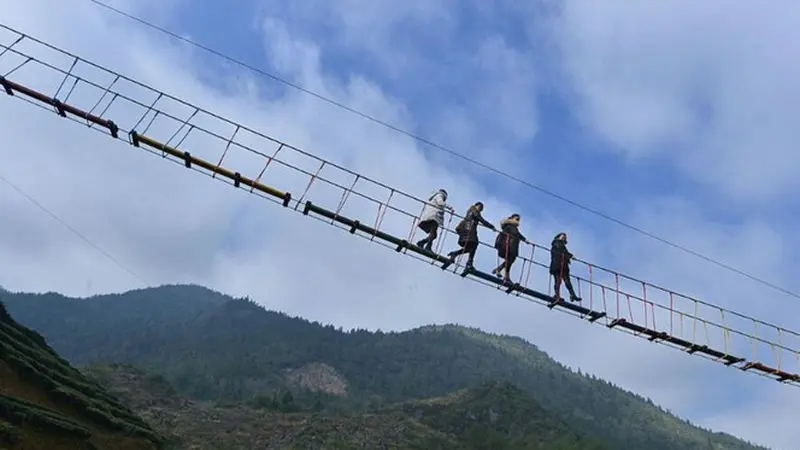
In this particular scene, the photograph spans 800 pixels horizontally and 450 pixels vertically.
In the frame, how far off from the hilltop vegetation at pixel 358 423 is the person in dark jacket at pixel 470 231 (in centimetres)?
6139

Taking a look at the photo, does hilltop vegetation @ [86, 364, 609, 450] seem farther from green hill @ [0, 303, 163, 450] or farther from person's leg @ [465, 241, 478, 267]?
person's leg @ [465, 241, 478, 267]

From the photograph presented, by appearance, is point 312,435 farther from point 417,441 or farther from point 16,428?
point 16,428

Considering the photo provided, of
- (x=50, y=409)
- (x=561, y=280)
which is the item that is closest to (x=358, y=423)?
(x=50, y=409)

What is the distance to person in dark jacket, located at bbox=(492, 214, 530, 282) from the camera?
1783cm

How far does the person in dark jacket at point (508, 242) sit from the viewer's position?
17828 mm

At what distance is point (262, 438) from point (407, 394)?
108248mm

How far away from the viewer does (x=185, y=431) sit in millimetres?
84875

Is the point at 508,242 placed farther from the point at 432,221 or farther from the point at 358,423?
the point at 358,423

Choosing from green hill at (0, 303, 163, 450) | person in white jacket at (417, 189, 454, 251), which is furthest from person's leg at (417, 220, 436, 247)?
green hill at (0, 303, 163, 450)

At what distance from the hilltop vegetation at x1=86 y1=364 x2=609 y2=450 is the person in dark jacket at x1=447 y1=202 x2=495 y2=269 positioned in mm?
61386

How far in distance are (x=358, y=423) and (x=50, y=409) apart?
80251 mm

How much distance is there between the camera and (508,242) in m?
18.1

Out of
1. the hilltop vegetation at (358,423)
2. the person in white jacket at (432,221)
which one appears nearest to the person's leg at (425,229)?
the person in white jacket at (432,221)

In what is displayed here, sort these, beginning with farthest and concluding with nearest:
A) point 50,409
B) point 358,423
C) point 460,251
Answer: point 358,423, point 50,409, point 460,251
